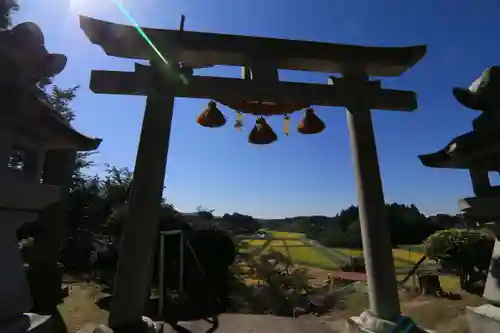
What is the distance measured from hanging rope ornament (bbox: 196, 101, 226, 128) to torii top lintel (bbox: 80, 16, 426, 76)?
2.01ft

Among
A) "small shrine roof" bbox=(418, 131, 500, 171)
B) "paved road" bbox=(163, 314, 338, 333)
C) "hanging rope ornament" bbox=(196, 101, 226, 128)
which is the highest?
"hanging rope ornament" bbox=(196, 101, 226, 128)

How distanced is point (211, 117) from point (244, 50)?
103 centimetres

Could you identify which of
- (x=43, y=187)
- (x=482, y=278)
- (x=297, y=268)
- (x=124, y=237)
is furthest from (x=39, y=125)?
(x=297, y=268)

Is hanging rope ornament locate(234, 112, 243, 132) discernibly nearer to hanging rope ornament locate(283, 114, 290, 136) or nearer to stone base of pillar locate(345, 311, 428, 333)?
hanging rope ornament locate(283, 114, 290, 136)

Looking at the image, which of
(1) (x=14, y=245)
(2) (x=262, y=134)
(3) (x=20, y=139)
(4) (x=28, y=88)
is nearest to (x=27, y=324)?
(1) (x=14, y=245)

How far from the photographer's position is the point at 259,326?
232 inches

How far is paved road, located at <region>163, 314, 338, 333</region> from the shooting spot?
5.57 meters

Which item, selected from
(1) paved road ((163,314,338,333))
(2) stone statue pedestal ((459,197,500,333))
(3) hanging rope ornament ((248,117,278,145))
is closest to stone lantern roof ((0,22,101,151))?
(3) hanging rope ornament ((248,117,278,145))

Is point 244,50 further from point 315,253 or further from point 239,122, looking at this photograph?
point 315,253

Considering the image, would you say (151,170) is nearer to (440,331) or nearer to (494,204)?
(494,204)

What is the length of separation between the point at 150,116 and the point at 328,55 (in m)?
2.40

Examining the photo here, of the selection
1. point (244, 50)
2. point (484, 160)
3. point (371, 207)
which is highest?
point (244, 50)

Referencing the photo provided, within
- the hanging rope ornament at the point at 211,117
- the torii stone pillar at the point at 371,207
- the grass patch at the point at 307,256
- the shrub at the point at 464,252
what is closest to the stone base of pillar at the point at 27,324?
the hanging rope ornament at the point at 211,117

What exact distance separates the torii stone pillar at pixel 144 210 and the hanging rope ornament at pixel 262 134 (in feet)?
4.84
